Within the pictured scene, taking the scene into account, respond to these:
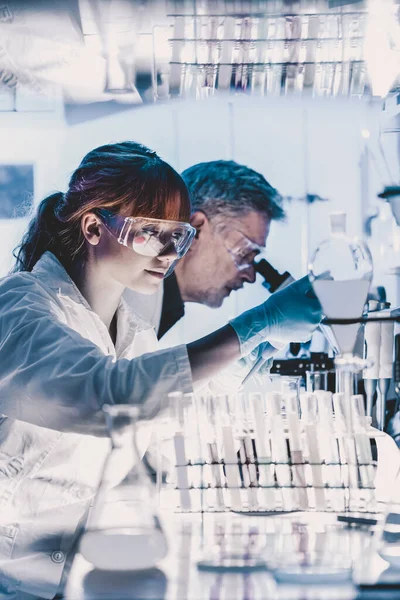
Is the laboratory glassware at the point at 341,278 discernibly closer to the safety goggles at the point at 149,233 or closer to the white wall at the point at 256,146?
the safety goggles at the point at 149,233

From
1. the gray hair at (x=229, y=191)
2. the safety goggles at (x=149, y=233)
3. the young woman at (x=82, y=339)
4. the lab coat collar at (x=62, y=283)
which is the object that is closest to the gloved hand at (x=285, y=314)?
the young woman at (x=82, y=339)

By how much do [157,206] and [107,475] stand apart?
2.85 ft

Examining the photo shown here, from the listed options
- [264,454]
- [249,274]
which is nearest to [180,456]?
[264,454]

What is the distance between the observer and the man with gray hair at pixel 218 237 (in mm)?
2586

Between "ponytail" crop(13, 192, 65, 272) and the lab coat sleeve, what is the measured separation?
15.5 inches

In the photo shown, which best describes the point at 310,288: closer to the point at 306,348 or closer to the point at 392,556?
the point at 306,348

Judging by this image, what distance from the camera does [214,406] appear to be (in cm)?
182

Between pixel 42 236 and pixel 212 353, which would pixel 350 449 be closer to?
pixel 212 353

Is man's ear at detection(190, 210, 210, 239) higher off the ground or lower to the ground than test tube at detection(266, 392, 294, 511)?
higher

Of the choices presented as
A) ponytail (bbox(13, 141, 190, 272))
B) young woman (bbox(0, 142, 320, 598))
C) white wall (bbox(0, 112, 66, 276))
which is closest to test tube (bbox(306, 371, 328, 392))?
young woman (bbox(0, 142, 320, 598))

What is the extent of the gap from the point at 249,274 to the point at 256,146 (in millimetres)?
443

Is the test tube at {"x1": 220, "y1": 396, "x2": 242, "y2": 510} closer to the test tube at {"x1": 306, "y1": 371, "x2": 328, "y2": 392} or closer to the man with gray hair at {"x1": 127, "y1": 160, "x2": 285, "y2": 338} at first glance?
the test tube at {"x1": 306, "y1": 371, "x2": 328, "y2": 392}

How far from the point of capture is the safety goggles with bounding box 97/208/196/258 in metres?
2.02

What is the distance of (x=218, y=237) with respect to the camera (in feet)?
8.68
